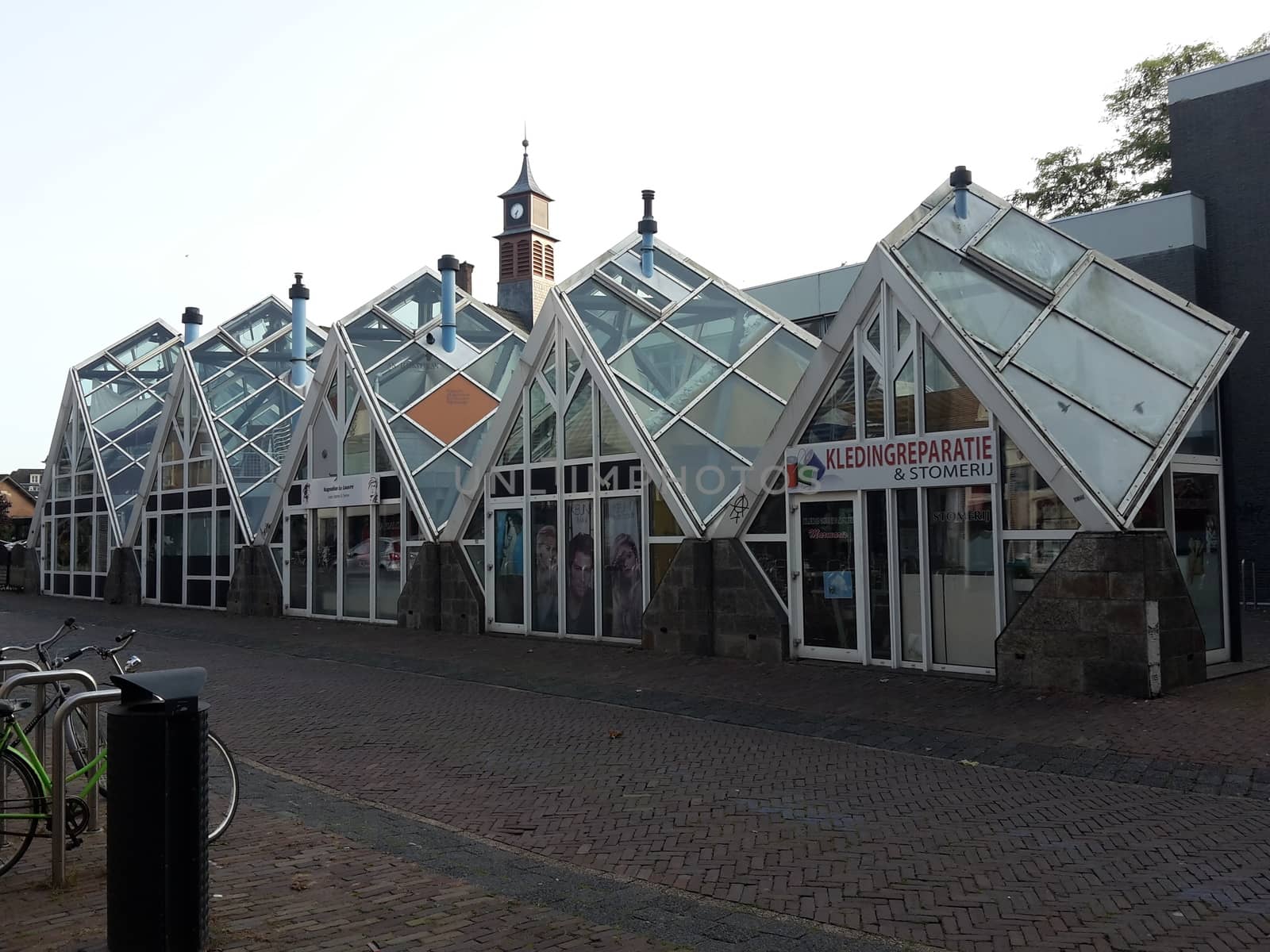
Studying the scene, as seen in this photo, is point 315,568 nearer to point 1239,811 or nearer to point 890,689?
point 890,689

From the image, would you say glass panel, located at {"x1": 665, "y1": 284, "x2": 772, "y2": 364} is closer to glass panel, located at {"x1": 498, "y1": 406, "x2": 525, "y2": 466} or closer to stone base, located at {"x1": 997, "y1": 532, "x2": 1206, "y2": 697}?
glass panel, located at {"x1": 498, "y1": 406, "x2": 525, "y2": 466}

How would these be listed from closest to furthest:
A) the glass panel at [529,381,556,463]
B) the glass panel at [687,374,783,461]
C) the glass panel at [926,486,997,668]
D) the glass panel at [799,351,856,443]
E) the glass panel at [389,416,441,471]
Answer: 1. the glass panel at [926,486,997,668]
2. the glass panel at [799,351,856,443]
3. the glass panel at [687,374,783,461]
4. the glass panel at [529,381,556,463]
5. the glass panel at [389,416,441,471]

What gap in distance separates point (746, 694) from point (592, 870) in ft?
20.3

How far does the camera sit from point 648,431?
16.4m

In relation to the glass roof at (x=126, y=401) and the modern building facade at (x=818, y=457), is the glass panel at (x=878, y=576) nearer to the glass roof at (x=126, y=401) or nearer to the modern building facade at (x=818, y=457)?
the modern building facade at (x=818, y=457)

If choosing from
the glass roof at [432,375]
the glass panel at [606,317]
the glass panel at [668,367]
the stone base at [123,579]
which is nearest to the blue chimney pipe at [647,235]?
the glass panel at [606,317]

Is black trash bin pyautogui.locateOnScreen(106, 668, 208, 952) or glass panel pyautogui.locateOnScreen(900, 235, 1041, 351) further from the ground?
glass panel pyautogui.locateOnScreen(900, 235, 1041, 351)

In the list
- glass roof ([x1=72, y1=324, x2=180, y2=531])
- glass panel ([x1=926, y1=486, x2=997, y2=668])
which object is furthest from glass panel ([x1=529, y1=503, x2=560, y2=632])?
glass roof ([x1=72, y1=324, x2=180, y2=531])

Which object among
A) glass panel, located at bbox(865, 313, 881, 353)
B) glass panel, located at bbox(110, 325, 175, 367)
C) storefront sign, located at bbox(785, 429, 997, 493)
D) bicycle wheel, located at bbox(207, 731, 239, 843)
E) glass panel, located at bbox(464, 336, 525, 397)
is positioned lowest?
bicycle wheel, located at bbox(207, 731, 239, 843)

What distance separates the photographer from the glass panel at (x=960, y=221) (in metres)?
13.8

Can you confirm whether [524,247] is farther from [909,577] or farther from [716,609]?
[909,577]

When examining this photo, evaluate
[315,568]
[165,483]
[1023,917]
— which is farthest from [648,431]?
[165,483]

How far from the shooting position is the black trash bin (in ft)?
14.9

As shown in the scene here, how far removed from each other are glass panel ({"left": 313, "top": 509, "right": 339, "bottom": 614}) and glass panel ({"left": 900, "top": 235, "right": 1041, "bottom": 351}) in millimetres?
13785
